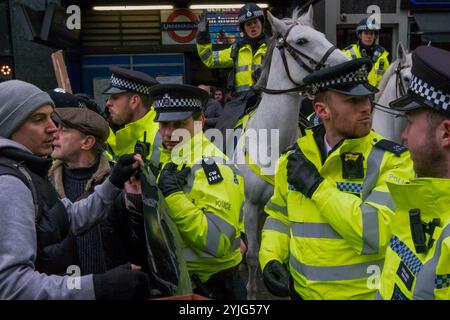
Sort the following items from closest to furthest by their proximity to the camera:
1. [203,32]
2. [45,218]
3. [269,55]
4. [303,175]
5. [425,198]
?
[425,198] < [45,218] < [303,175] < [269,55] < [203,32]

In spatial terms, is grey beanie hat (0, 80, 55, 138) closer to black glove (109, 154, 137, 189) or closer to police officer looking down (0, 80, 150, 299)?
police officer looking down (0, 80, 150, 299)

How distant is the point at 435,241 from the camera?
5.11ft

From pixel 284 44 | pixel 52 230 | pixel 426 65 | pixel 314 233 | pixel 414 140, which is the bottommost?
pixel 314 233

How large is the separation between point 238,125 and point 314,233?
283cm

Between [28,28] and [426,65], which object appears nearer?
[426,65]

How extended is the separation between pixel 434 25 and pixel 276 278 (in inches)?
353

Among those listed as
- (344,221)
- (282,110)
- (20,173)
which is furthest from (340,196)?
(282,110)

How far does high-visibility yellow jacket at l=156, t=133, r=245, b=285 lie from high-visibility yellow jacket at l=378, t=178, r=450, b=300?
1.17 meters

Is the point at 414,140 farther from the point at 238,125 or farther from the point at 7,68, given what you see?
the point at 7,68

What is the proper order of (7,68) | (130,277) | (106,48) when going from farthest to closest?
(106,48) < (7,68) < (130,277)

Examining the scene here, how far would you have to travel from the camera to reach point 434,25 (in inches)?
391

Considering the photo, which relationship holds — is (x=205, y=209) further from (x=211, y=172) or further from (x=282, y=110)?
(x=282, y=110)

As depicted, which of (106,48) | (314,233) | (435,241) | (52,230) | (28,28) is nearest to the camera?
(435,241)

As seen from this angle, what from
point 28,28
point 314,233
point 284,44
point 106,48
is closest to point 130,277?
point 314,233
